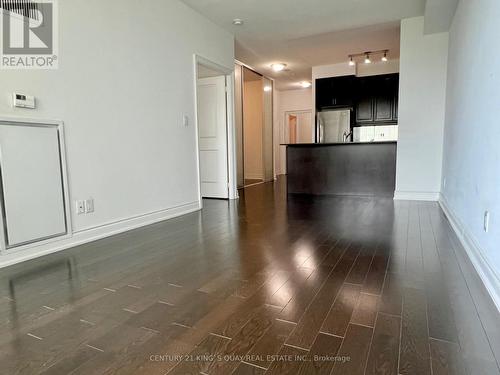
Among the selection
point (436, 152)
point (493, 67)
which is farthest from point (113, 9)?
point (436, 152)

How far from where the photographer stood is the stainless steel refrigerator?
24.1 ft

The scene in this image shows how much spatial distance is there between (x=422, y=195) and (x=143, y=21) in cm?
435

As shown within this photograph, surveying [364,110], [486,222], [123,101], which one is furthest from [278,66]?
[486,222]

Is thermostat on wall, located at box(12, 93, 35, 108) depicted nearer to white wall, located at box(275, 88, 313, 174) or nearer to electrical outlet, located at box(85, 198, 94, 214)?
electrical outlet, located at box(85, 198, 94, 214)

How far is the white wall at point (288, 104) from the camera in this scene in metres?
9.54

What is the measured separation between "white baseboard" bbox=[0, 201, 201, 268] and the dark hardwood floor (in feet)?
0.31

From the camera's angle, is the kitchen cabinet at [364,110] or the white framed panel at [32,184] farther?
the kitchen cabinet at [364,110]

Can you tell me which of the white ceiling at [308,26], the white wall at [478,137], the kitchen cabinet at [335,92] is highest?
the white ceiling at [308,26]

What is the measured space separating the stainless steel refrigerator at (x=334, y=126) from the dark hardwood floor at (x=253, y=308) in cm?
482

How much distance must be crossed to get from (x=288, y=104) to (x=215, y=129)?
518cm

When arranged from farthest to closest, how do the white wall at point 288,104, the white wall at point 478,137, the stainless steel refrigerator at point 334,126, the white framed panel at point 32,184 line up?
the white wall at point 288,104 < the stainless steel refrigerator at point 334,126 < the white framed panel at point 32,184 < the white wall at point 478,137

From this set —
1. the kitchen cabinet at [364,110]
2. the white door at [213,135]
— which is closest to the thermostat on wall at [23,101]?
the white door at [213,135]

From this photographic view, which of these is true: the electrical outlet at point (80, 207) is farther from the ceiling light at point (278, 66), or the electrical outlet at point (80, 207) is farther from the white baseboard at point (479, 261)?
the ceiling light at point (278, 66)

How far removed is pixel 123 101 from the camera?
316 centimetres
